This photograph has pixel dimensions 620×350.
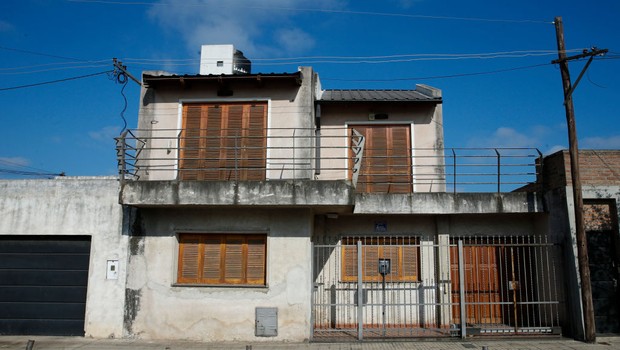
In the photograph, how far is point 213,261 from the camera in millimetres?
11031

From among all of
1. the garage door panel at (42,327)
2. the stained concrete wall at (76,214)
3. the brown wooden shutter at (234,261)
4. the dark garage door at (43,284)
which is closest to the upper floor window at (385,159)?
the brown wooden shutter at (234,261)

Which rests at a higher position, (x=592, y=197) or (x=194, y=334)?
(x=592, y=197)

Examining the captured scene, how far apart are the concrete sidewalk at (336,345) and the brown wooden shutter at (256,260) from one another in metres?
1.43

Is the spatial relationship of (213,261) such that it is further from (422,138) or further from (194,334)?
(422,138)

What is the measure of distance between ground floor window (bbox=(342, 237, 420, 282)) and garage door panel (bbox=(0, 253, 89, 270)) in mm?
6584

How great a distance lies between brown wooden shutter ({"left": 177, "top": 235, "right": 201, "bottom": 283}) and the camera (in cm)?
1099

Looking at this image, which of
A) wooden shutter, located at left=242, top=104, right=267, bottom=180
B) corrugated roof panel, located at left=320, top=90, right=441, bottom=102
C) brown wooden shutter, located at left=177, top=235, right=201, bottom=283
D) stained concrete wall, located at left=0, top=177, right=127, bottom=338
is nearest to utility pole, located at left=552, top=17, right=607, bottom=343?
corrugated roof panel, located at left=320, top=90, right=441, bottom=102

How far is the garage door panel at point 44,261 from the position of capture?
36.9ft

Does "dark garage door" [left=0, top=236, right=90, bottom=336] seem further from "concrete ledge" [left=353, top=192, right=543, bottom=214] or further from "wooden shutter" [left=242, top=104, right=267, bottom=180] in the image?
"concrete ledge" [left=353, top=192, right=543, bottom=214]

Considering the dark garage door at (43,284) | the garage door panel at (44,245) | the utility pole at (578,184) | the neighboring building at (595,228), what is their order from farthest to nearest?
the garage door panel at (44,245), the dark garage door at (43,284), the neighboring building at (595,228), the utility pole at (578,184)

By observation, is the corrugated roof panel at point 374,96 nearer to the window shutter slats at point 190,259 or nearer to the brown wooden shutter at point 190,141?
the brown wooden shutter at point 190,141

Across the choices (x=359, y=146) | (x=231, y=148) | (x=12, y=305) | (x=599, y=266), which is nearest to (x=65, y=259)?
(x=12, y=305)

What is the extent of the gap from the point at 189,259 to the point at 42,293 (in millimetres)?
3642

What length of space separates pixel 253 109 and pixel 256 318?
5.31 m
